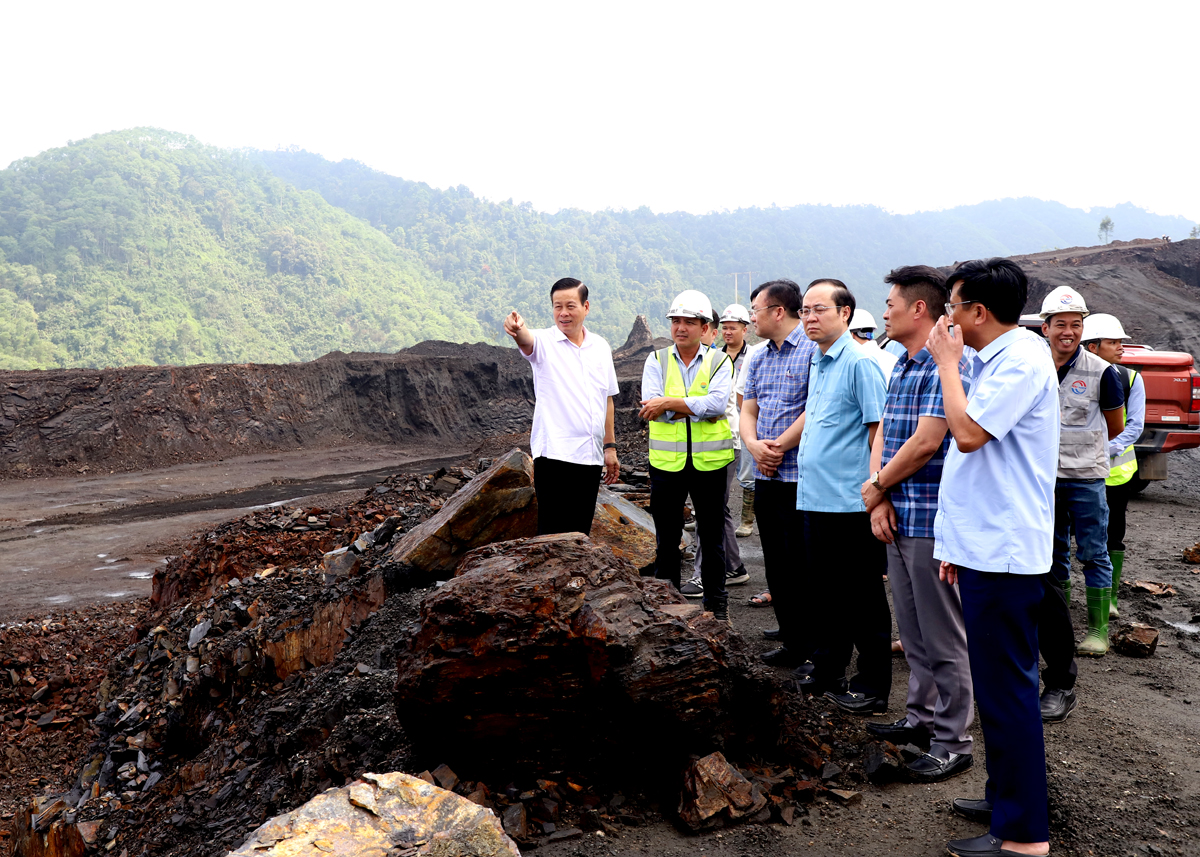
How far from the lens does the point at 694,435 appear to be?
4949mm

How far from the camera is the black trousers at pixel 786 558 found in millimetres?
4484

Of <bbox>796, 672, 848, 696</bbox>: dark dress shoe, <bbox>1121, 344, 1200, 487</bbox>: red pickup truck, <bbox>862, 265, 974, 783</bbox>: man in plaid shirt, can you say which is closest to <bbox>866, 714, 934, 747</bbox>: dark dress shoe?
<bbox>862, 265, 974, 783</bbox>: man in plaid shirt

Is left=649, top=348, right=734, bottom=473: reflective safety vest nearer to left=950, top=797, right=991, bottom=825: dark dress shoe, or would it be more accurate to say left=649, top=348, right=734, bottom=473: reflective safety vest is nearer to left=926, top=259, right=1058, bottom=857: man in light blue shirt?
left=926, top=259, right=1058, bottom=857: man in light blue shirt

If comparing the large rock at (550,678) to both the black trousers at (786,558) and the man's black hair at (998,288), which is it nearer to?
the black trousers at (786,558)

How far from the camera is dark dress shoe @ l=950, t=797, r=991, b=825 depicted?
2951 millimetres

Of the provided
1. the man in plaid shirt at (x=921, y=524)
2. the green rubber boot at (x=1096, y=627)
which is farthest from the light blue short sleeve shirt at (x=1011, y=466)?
the green rubber boot at (x=1096, y=627)

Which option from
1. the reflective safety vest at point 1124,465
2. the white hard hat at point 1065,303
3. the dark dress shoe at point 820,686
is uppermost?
the white hard hat at point 1065,303

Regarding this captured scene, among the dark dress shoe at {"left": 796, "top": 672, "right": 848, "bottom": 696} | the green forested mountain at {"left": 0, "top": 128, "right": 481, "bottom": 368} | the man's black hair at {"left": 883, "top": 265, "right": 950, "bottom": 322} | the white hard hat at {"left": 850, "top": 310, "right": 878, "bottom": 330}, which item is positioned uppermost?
the green forested mountain at {"left": 0, "top": 128, "right": 481, "bottom": 368}

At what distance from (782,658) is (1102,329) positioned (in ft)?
11.8

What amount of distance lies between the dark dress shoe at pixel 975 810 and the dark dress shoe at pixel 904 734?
0.60m

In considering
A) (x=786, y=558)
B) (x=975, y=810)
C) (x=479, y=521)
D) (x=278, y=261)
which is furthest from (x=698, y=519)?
(x=278, y=261)

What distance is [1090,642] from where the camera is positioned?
503 centimetres

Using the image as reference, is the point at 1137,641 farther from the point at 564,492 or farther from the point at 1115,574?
the point at 564,492

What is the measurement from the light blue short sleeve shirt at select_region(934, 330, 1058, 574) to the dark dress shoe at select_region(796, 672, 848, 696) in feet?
5.55
